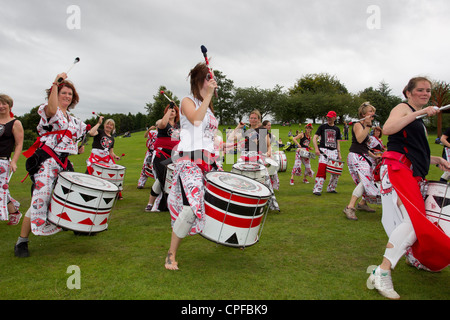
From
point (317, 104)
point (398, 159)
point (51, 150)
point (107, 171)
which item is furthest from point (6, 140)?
point (317, 104)

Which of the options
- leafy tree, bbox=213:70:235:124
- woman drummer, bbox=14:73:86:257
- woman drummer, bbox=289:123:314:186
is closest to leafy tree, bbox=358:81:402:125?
leafy tree, bbox=213:70:235:124

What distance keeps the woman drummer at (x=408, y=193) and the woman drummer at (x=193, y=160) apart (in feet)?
6.41

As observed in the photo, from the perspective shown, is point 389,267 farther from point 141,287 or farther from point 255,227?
point 141,287

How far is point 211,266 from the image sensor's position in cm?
388

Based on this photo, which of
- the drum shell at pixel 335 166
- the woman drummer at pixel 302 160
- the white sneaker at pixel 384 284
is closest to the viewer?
the white sneaker at pixel 384 284

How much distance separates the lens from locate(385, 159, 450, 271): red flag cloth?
9.48ft

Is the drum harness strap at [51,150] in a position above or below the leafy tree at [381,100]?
below

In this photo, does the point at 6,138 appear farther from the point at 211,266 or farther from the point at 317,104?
the point at 317,104

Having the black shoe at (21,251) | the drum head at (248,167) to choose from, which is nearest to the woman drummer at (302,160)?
the drum head at (248,167)

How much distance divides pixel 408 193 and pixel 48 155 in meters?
4.21

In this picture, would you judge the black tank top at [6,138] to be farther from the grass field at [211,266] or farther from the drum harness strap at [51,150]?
the grass field at [211,266]

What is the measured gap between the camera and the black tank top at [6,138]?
4.91 meters

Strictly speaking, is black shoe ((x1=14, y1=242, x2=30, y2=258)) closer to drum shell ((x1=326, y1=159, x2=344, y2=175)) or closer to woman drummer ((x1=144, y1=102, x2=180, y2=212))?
woman drummer ((x1=144, y1=102, x2=180, y2=212))
